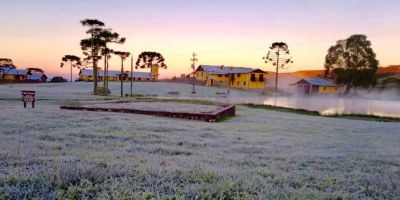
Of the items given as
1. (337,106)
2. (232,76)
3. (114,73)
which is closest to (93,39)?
(337,106)

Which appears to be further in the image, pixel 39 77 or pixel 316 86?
pixel 39 77

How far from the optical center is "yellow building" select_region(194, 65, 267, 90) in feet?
349

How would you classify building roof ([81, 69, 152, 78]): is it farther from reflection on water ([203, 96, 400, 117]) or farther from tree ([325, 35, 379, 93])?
reflection on water ([203, 96, 400, 117])

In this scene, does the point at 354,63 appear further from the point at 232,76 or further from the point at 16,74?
the point at 16,74

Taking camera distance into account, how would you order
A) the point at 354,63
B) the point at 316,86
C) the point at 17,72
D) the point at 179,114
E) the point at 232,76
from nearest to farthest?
the point at 179,114, the point at 354,63, the point at 316,86, the point at 232,76, the point at 17,72

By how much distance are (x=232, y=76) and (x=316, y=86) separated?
25.6 metres

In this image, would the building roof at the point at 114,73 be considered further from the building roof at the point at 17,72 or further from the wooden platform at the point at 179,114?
the wooden platform at the point at 179,114

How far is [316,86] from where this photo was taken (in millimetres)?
100062

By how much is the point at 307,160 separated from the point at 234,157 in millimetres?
1611

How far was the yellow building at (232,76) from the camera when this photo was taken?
106 meters

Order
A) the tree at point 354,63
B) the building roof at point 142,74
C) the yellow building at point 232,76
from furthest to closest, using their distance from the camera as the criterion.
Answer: the building roof at point 142,74 < the yellow building at point 232,76 < the tree at point 354,63

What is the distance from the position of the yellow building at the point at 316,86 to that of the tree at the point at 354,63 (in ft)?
25.9

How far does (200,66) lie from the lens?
120 meters

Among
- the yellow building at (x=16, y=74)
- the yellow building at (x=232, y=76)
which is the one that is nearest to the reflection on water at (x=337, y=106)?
the yellow building at (x=232, y=76)
